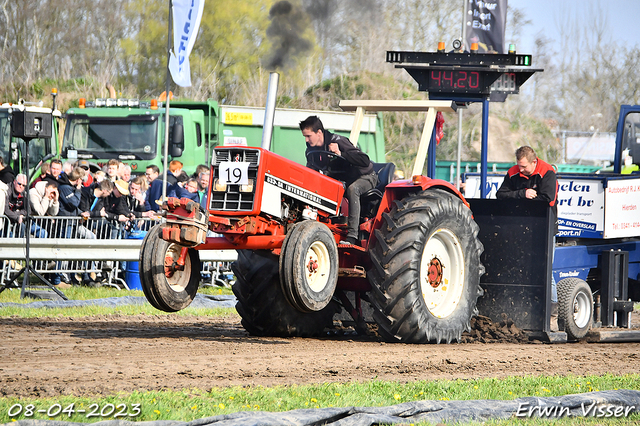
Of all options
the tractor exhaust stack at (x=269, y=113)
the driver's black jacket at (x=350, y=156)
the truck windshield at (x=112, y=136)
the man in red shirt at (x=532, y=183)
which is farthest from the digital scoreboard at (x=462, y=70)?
the truck windshield at (x=112, y=136)

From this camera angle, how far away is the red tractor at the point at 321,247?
7.09m

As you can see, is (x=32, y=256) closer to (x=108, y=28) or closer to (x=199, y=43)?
(x=199, y=43)

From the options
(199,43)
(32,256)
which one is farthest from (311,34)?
(199,43)

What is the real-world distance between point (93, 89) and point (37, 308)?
63.5 feet

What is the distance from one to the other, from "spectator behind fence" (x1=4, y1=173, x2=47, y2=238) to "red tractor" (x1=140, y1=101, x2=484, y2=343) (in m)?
5.22

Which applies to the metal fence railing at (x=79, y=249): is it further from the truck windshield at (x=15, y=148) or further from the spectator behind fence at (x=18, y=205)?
the truck windshield at (x=15, y=148)

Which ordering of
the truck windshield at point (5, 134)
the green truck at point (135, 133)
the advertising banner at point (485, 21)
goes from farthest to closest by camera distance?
1. the truck windshield at point (5, 134)
2. the green truck at point (135, 133)
3. the advertising banner at point (485, 21)

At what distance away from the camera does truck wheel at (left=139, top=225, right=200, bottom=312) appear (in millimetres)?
7074

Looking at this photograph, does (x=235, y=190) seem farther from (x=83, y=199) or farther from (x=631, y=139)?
(x=631, y=139)

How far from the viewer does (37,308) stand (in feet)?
33.3

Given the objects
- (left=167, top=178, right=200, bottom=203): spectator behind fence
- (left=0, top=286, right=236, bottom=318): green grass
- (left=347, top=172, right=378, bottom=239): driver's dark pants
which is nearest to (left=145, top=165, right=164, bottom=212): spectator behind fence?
(left=167, top=178, right=200, bottom=203): spectator behind fence

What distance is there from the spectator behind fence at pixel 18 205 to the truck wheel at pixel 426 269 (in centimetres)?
663

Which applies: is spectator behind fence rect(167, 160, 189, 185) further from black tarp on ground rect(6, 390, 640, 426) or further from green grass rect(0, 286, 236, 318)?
black tarp on ground rect(6, 390, 640, 426)

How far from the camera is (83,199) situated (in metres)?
13.4
